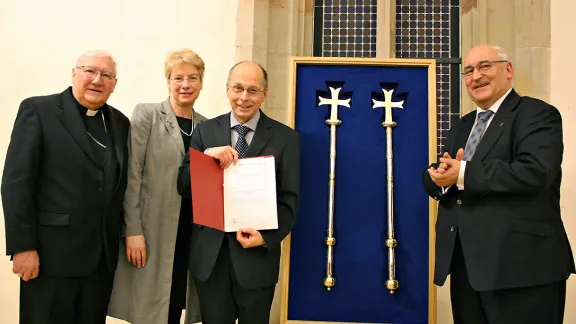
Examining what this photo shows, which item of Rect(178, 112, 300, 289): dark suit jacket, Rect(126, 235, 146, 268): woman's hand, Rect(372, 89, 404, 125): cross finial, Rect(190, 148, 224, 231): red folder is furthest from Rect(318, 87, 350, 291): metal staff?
Rect(126, 235, 146, 268): woman's hand

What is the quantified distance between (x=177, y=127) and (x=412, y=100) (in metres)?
1.14

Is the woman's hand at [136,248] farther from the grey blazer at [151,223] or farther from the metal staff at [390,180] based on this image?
the metal staff at [390,180]

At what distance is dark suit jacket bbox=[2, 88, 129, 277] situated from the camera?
72.3 inches

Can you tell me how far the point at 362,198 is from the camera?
7.70 ft

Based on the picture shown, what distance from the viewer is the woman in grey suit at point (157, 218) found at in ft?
6.75

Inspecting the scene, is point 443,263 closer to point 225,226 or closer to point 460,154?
point 460,154

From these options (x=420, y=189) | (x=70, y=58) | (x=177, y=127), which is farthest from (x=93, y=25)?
(x=420, y=189)

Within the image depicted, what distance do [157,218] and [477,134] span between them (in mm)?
1377

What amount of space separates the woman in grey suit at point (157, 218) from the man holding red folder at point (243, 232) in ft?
0.46

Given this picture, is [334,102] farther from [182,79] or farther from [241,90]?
[182,79]

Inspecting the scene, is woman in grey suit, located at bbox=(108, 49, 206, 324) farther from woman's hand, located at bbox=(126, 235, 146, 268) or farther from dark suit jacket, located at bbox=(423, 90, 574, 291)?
dark suit jacket, located at bbox=(423, 90, 574, 291)

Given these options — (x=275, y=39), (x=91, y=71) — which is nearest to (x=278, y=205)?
(x=91, y=71)

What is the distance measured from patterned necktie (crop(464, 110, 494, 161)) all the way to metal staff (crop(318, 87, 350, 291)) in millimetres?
624

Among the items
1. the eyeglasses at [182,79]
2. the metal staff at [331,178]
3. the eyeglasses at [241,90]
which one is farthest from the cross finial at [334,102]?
the eyeglasses at [182,79]
